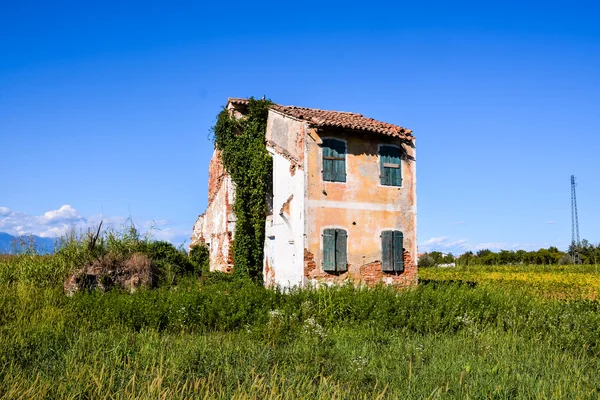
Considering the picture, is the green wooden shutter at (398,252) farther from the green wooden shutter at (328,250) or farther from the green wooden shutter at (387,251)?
the green wooden shutter at (328,250)

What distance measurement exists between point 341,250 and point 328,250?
0.51 metres

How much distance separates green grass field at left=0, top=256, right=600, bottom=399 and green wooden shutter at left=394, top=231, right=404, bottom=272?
347 centimetres

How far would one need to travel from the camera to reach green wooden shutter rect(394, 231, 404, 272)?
1983 centimetres

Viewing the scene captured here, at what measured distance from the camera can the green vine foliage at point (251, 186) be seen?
22297mm

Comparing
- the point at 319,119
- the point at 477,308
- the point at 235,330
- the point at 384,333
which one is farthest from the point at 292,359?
the point at 319,119

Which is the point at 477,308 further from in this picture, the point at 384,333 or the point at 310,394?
the point at 310,394

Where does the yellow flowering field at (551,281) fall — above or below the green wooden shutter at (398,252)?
below

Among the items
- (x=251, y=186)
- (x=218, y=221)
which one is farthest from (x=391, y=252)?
(x=218, y=221)

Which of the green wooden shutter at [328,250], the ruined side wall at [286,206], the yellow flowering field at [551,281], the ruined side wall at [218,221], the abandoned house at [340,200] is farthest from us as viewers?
the ruined side wall at [218,221]

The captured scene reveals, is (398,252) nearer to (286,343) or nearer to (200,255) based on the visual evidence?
(286,343)

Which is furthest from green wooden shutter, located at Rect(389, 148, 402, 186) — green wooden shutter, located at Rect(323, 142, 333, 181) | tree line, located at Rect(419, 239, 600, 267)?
tree line, located at Rect(419, 239, 600, 267)

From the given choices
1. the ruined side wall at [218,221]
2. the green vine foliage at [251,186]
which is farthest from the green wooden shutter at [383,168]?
the ruined side wall at [218,221]

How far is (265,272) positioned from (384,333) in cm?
1112

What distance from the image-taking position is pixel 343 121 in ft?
64.5
